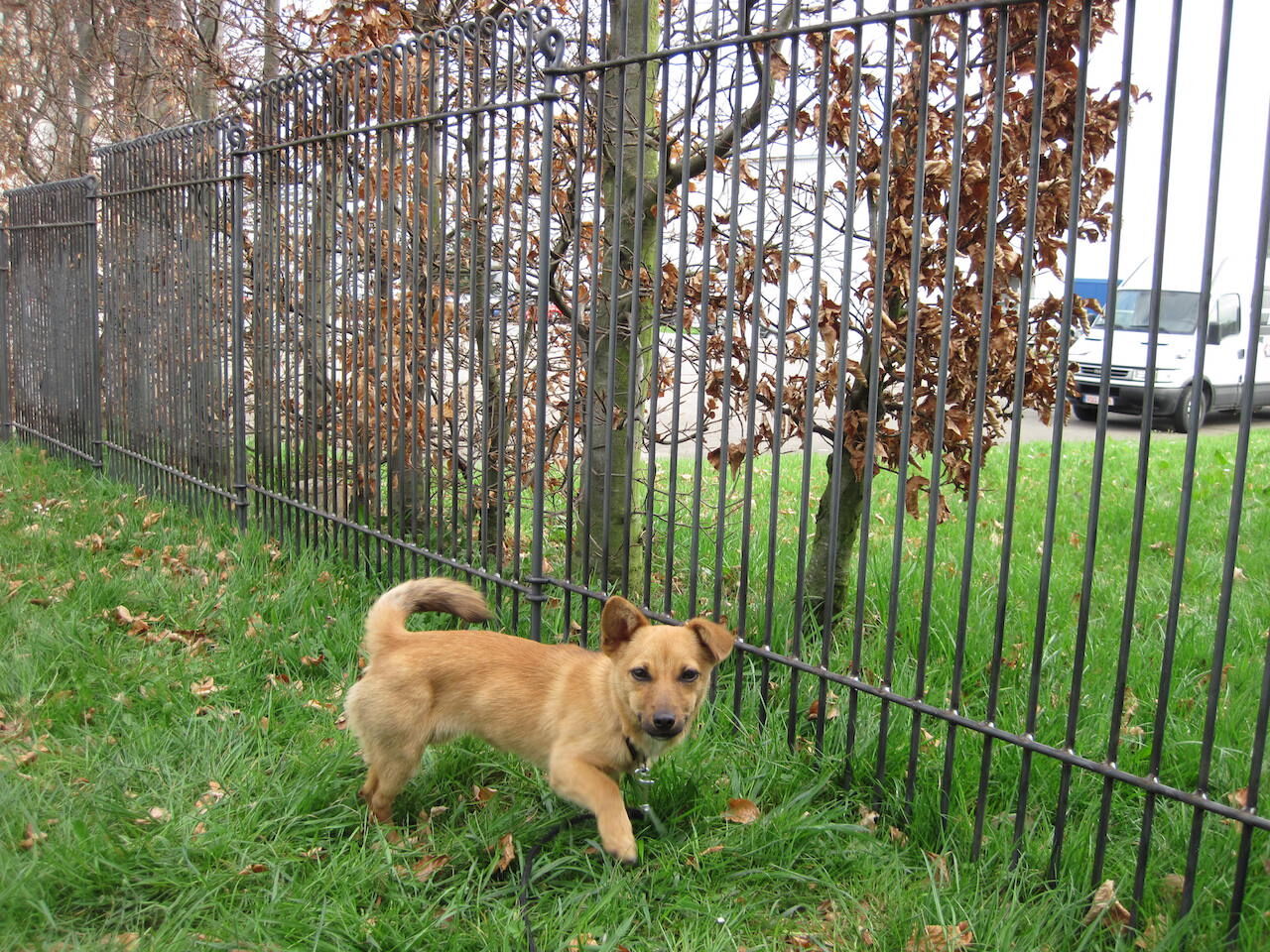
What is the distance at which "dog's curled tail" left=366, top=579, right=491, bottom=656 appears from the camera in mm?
3785

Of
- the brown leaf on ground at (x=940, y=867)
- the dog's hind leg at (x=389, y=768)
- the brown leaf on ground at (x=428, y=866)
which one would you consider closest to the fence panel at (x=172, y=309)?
the dog's hind leg at (x=389, y=768)

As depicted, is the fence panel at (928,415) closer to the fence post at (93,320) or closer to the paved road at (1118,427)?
the fence post at (93,320)

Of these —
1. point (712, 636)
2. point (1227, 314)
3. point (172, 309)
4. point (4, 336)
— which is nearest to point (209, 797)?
Result: point (712, 636)

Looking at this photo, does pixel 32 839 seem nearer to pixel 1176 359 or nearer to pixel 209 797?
pixel 209 797

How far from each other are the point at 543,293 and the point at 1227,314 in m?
15.6

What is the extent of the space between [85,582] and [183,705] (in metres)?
1.67

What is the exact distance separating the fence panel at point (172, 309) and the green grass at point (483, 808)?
2093mm

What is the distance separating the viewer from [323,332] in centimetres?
616

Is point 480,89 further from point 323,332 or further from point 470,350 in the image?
point 323,332

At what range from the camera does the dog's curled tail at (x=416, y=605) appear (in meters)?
3.79

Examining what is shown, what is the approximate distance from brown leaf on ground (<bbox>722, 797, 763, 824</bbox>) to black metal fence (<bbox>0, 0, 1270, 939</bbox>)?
421 millimetres

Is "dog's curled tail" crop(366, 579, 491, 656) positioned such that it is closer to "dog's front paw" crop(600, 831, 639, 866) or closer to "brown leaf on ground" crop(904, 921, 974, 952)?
"dog's front paw" crop(600, 831, 639, 866)

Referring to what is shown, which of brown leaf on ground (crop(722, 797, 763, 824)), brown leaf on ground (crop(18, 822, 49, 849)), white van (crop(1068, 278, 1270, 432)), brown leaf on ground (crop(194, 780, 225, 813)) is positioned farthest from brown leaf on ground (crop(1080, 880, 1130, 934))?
white van (crop(1068, 278, 1270, 432))

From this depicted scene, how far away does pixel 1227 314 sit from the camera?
16.8m
